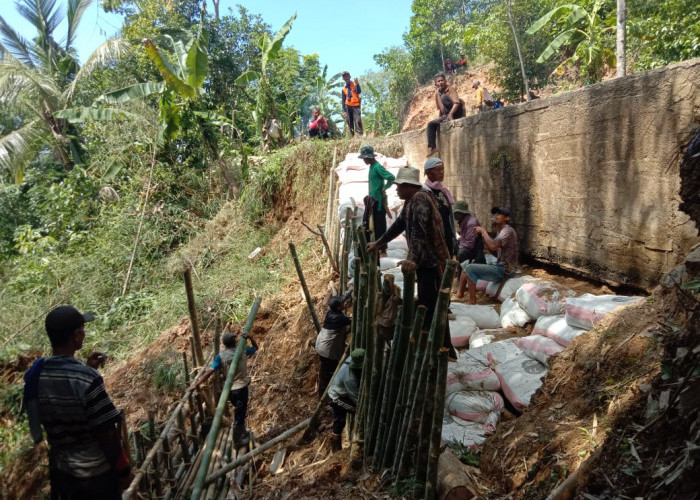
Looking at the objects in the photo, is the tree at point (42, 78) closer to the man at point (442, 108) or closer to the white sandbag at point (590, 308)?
the man at point (442, 108)

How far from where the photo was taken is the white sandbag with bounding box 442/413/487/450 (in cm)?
266

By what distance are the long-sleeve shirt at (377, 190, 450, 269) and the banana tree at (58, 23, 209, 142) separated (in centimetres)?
701

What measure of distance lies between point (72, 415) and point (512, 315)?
9.99 ft

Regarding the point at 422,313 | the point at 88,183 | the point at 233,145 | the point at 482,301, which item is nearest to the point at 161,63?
the point at 233,145

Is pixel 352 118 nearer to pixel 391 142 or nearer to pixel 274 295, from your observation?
pixel 391 142

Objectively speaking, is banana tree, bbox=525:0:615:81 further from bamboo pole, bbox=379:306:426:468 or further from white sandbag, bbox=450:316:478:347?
bamboo pole, bbox=379:306:426:468

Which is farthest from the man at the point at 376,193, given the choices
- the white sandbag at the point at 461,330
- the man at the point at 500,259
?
the white sandbag at the point at 461,330

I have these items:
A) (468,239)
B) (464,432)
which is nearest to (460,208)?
(468,239)

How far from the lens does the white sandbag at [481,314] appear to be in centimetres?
384

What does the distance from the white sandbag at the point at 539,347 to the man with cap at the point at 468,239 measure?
122cm

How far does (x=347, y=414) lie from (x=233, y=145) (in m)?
8.38

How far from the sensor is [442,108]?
6.80 metres

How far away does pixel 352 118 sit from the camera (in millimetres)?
9734

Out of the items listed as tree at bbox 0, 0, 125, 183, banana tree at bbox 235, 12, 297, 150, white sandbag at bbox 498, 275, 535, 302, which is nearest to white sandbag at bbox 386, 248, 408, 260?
white sandbag at bbox 498, 275, 535, 302
